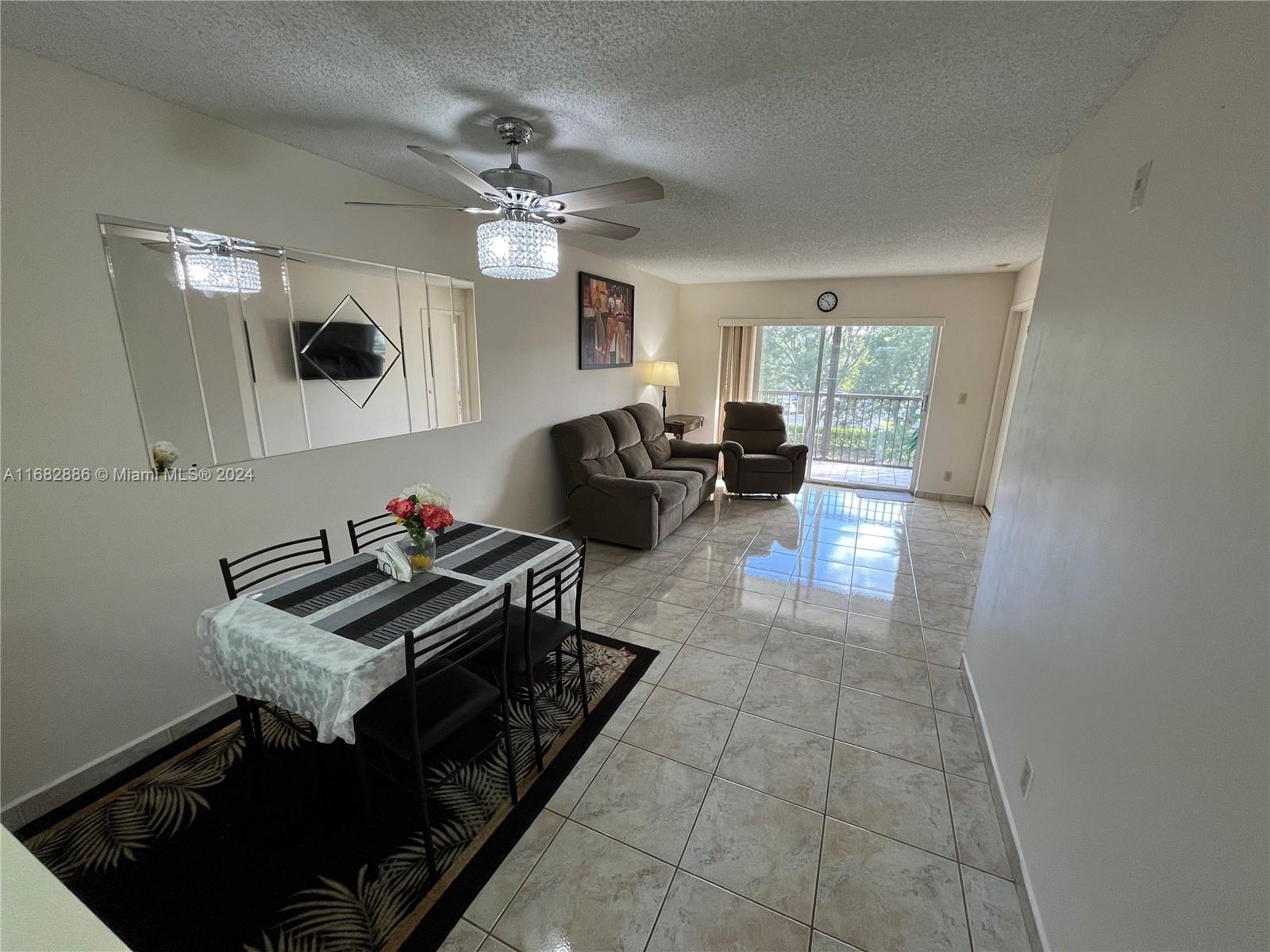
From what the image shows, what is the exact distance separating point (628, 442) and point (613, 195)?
3021mm

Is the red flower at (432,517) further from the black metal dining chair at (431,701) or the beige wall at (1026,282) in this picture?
the beige wall at (1026,282)

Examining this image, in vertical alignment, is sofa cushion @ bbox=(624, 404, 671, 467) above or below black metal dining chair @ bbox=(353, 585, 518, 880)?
above

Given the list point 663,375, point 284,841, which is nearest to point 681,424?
point 663,375

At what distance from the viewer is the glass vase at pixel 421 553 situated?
1.94 metres

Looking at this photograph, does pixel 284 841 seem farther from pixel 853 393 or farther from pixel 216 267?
pixel 853 393

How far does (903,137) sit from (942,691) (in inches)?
97.9

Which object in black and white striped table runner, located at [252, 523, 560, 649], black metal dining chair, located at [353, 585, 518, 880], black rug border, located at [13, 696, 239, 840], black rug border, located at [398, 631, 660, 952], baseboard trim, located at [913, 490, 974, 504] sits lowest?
black rug border, located at [398, 631, 660, 952]

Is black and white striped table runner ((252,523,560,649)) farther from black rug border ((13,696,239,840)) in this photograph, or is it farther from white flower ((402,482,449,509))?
black rug border ((13,696,239,840))

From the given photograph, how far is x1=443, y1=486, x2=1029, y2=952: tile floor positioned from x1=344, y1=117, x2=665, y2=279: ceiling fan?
1.98m

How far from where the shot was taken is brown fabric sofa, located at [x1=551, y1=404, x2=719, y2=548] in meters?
3.90

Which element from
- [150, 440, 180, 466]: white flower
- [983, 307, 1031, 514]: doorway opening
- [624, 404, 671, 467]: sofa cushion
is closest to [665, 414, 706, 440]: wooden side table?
[624, 404, 671, 467]: sofa cushion

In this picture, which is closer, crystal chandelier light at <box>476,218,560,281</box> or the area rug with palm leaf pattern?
the area rug with palm leaf pattern

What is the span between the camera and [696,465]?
5.11 meters

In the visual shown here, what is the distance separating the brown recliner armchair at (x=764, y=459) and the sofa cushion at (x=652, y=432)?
0.66 meters
